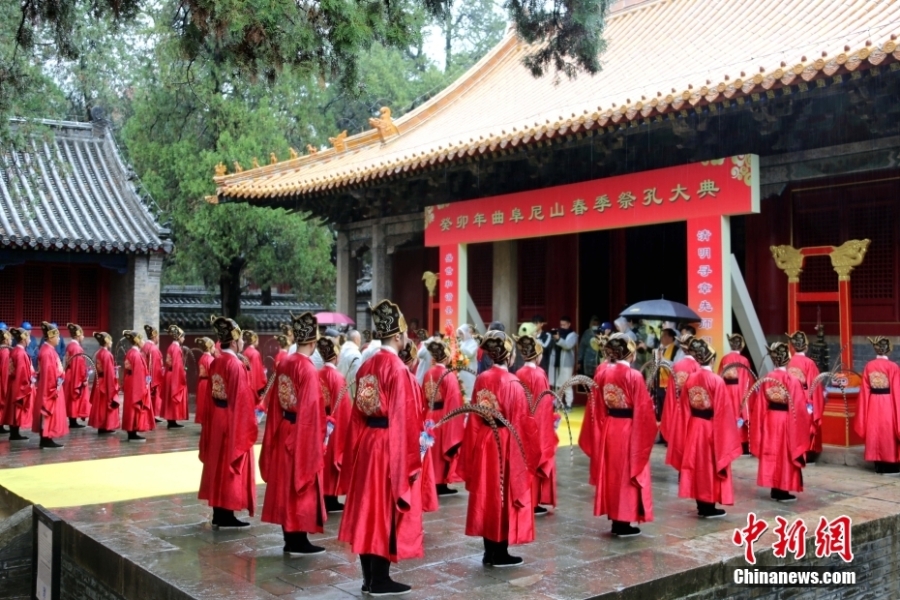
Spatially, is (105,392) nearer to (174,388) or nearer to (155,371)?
(155,371)

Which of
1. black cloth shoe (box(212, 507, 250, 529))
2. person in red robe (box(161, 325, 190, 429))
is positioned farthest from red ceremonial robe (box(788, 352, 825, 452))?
person in red robe (box(161, 325, 190, 429))

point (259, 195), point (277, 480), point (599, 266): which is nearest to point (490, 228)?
point (599, 266)

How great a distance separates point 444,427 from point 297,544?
8.47 ft

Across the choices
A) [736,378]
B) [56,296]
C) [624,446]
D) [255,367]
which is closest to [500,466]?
[624,446]

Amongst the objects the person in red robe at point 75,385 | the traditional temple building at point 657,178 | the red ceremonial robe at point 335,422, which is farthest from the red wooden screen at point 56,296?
the red ceremonial robe at point 335,422

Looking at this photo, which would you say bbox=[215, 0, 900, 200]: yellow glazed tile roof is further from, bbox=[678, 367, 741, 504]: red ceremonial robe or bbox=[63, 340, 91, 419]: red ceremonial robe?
bbox=[63, 340, 91, 419]: red ceremonial robe

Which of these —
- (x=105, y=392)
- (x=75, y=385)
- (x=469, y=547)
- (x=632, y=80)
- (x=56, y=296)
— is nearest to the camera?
(x=469, y=547)

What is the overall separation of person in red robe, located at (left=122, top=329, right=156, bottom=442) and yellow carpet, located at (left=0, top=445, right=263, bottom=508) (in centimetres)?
150

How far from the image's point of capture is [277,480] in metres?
5.95

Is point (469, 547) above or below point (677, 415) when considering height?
below

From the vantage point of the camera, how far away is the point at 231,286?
19344 mm

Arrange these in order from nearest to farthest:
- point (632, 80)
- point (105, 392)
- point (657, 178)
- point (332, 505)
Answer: point (332, 505), point (657, 178), point (105, 392), point (632, 80)

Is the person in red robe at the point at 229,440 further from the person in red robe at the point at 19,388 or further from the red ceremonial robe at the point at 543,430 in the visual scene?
the person in red robe at the point at 19,388

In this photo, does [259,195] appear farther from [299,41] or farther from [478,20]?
[478,20]
